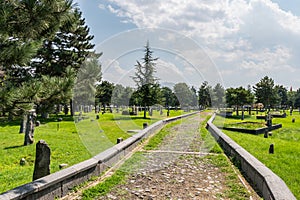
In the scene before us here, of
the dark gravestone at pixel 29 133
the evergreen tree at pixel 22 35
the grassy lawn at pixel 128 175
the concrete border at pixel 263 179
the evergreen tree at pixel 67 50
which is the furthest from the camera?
the evergreen tree at pixel 67 50

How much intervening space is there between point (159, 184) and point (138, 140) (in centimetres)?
554

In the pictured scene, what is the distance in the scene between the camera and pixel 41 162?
5027 mm

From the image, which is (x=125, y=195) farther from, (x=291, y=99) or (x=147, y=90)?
(x=291, y=99)

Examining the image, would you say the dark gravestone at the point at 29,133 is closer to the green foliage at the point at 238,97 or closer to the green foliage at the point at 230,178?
the green foliage at the point at 230,178

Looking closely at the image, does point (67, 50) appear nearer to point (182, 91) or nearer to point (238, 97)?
point (182, 91)

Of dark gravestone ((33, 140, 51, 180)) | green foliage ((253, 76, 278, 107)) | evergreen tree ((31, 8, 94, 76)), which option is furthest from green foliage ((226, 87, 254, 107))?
dark gravestone ((33, 140, 51, 180))

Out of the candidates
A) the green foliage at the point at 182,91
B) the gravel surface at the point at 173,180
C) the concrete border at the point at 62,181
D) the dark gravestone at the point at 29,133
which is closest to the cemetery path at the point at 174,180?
the gravel surface at the point at 173,180

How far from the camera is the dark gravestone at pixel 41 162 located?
495 centimetres

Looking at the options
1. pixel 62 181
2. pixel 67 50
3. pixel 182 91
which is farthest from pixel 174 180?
pixel 67 50

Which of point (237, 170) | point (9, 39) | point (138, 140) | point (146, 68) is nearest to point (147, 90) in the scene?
point (146, 68)

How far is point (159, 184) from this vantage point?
559 cm

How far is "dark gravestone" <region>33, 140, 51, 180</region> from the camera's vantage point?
4945 millimetres

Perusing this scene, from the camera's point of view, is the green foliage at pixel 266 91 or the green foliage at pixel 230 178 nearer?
the green foliage at pixel 230 178

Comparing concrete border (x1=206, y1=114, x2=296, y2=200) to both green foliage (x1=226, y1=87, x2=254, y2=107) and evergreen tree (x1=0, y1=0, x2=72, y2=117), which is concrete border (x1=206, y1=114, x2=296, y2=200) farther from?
green foliage (x1=226, y1=87, x2=254, y2=107)
